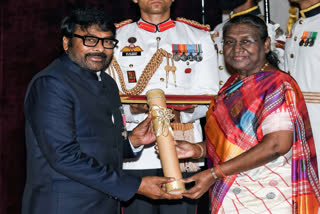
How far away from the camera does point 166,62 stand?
3.25m

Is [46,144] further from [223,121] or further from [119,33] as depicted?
[119,33]

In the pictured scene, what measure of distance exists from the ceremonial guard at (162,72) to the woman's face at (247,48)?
1.90ft

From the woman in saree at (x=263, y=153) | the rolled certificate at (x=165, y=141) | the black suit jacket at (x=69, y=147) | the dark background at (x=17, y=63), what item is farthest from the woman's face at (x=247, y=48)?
the dark background at (x=17, y=63)

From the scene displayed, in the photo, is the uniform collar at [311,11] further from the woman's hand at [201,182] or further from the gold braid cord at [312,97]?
the woman's hand at [201,182]

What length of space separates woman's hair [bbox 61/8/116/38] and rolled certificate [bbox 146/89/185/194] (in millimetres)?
457

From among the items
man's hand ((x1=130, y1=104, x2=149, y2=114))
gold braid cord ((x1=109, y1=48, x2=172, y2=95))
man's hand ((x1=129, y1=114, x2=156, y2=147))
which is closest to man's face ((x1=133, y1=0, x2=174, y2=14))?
gold braid cord ((x1=109, y1=48, x2=172, y2=95))

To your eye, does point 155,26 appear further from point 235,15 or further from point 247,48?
point 247,48

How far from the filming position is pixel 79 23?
2.32 m

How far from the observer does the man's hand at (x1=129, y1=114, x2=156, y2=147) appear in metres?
2.82

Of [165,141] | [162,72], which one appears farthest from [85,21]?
[162,72]

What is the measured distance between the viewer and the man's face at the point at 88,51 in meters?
2.34

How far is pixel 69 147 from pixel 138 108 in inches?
38.4

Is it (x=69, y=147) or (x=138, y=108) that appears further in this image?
(x=138, y=108)

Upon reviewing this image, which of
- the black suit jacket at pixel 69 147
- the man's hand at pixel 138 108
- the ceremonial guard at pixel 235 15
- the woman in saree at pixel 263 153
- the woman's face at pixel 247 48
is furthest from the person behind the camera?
the ceremonial guard at pixel 235 15
